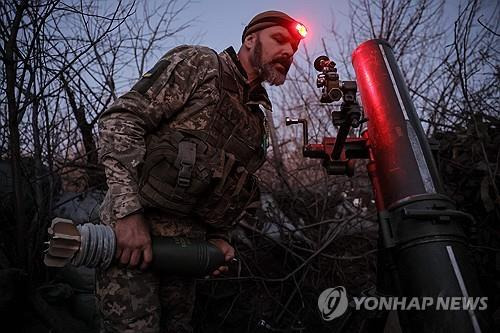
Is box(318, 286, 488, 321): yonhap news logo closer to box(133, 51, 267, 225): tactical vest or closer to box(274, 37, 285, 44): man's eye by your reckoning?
box(133, 51, 267, 225): tactical vest

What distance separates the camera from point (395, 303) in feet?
4.78

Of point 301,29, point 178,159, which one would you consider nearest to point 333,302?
point 178,159

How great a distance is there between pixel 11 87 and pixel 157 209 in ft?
5.21

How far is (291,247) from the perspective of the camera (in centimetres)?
333

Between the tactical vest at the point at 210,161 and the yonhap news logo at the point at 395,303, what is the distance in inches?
26.6

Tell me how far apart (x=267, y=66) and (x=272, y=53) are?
0.08 meters

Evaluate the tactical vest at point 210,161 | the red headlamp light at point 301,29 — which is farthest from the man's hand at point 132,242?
the red headlamp light at point 301,29

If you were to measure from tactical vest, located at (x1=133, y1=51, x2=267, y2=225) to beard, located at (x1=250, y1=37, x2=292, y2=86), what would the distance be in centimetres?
19

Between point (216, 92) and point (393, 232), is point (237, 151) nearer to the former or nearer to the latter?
point (216, 92)

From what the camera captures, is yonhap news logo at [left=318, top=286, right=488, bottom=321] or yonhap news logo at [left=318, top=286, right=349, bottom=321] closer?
yonhap news logo at [left=318, top=286, right=488, bottom=321]

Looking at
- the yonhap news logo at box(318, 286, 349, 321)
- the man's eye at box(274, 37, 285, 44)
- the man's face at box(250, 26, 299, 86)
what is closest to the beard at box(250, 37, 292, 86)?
the man's face at box(250, 26, 299, 86)

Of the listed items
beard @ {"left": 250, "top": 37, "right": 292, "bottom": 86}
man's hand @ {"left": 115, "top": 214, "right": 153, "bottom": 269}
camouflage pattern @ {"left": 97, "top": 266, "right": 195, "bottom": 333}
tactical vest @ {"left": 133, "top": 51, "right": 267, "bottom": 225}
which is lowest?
camouflage pattern @ {"left": 97, "top": 266, "right": 195, "bottom": 333}

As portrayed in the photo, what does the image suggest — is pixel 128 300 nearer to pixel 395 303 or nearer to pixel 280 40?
pixel 395 303

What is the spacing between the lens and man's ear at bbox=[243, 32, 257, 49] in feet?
6.71
